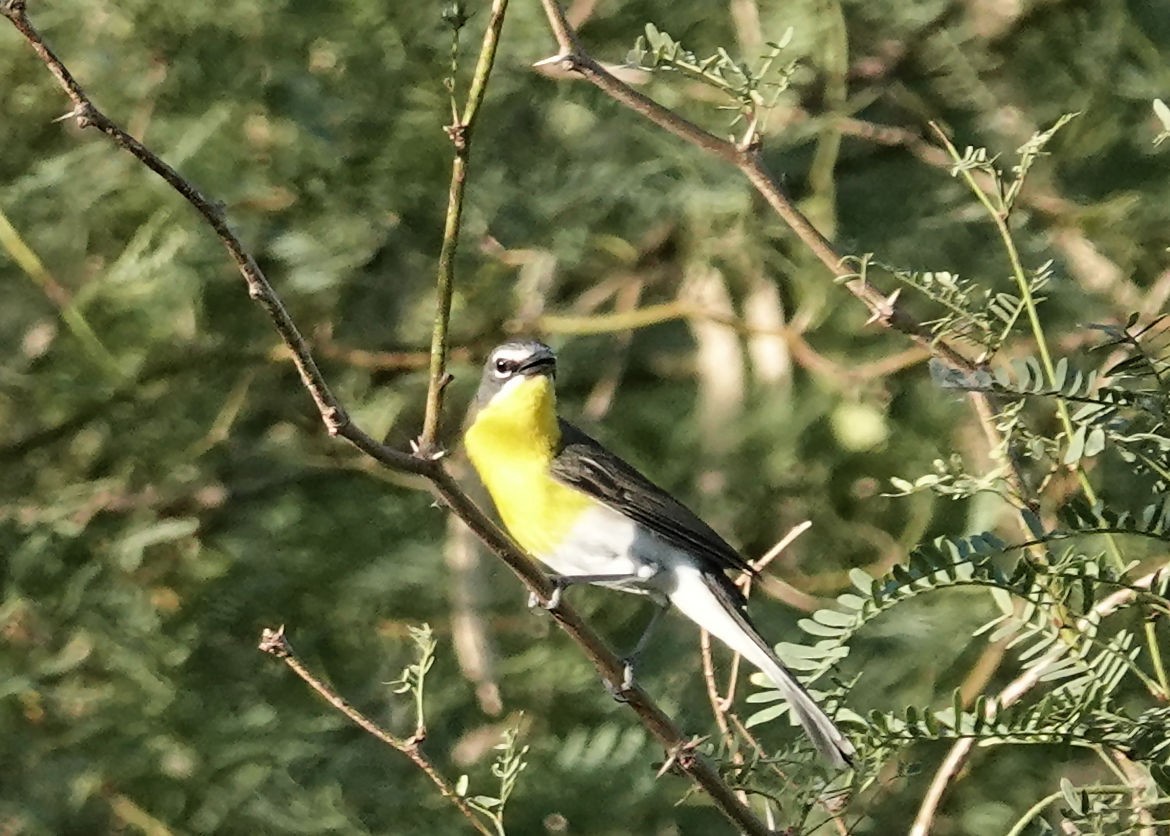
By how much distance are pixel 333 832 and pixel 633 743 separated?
15.7 inches

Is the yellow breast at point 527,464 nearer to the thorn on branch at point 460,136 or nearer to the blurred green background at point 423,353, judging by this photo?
the blurred green background at point 423,353

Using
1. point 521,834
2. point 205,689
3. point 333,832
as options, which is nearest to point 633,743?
point 521,834

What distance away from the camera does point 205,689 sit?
2.21 metres

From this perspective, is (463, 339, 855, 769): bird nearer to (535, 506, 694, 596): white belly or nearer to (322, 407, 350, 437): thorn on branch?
(535, 506, 694, 596): white belly

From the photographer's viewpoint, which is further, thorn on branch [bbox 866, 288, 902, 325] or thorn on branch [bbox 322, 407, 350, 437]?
thorn on branch [bbox 866, 288, 902, 325]

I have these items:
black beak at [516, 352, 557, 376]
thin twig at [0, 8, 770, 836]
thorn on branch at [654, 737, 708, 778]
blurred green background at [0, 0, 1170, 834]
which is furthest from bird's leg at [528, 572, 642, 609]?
blurred green background at [0, 0, 1170, 834]

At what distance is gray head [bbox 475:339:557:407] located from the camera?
1.74 m

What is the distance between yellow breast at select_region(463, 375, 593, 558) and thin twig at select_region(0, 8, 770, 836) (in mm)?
664

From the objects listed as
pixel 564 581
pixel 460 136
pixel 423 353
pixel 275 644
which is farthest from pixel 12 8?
pixel 423 353

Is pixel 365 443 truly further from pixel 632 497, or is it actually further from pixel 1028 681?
pixel 632 497

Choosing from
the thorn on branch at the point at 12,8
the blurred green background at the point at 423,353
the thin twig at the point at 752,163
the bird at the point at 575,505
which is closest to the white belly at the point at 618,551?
the bird at the point at 575,505

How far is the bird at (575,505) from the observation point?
172cm

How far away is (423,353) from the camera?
2.29m

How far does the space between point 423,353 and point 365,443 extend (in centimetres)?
149
